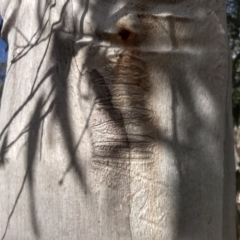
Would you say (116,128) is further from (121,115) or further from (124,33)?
(124,33)

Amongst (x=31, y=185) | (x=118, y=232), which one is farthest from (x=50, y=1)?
(x=118, y=232)

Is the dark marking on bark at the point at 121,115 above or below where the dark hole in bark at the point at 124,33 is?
below

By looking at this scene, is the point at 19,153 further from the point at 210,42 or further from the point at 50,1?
the point at 210,42

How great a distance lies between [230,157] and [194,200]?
8.3 inches

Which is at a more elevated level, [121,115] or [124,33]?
[124,33]

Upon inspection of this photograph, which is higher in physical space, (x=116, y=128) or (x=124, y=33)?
(x=124, y=33)

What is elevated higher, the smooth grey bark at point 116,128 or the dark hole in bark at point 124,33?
the dark hole in bark at point 124,33

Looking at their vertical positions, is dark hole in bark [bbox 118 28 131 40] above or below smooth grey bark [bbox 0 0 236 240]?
above

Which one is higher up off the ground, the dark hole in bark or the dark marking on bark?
the dark hole in bark

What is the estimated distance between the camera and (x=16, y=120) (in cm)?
136

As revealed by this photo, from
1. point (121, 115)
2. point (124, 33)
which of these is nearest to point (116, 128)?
point (121, 115)

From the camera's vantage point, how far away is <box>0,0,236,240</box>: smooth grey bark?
4.14ft

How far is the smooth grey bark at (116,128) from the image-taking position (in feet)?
4.14

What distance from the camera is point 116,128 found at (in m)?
1.29
